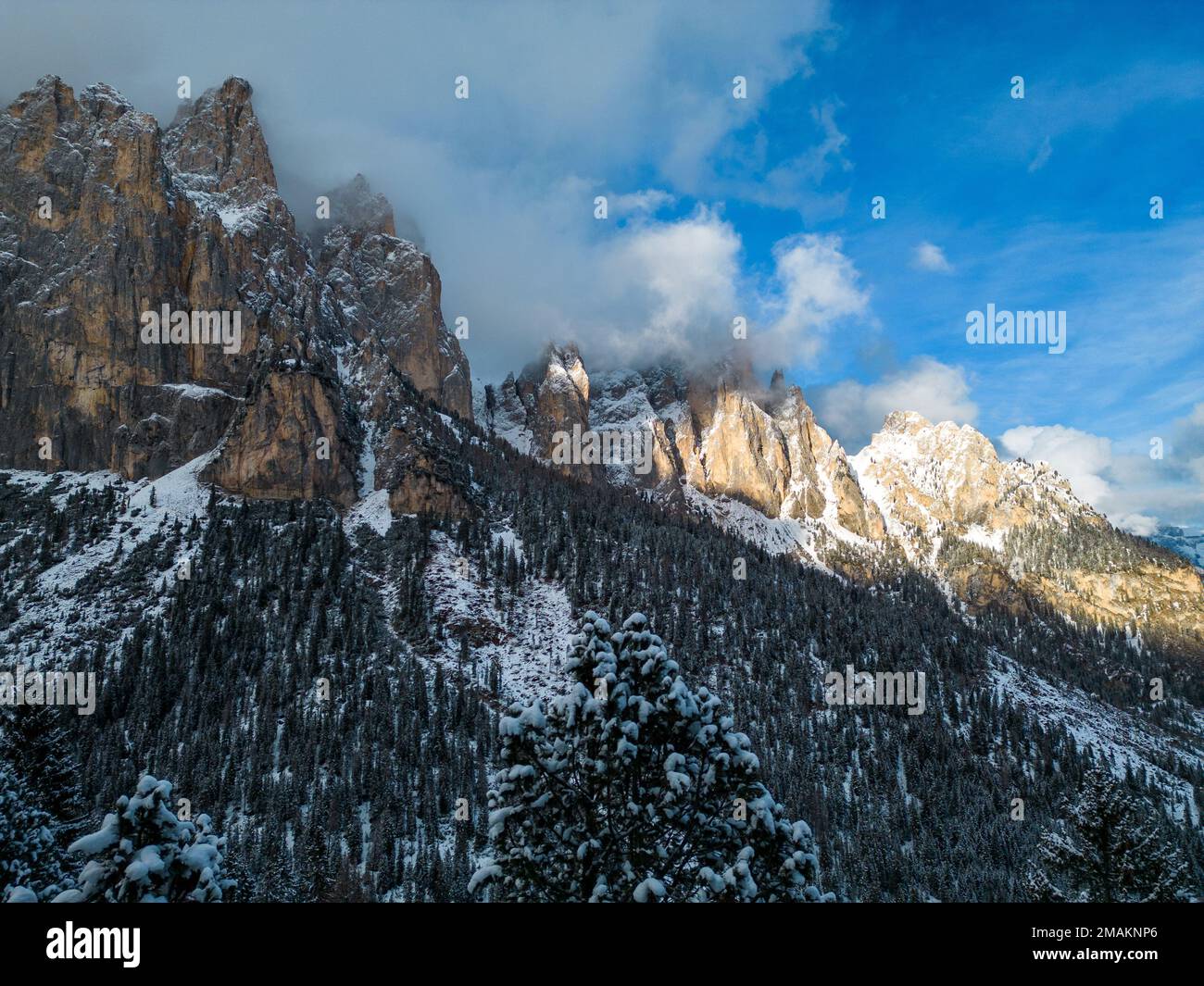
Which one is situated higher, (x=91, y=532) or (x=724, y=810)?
(x=91, y=532)

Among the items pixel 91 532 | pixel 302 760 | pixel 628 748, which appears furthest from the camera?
pixel 91 532

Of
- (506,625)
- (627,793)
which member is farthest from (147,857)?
(506,625)

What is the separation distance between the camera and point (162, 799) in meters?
12.4

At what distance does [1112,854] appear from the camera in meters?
32.6

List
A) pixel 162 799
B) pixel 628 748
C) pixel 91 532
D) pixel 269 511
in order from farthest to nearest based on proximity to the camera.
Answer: pixel 269 511 → pixel 91 532 → pixel 628 748 → pixel 162 799

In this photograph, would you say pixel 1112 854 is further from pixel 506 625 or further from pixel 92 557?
Result: pixel 92 557

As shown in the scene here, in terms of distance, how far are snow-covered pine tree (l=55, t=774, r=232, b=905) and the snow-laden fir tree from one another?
4.73 metres

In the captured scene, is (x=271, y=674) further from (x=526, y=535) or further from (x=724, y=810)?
(x=724, y=810)

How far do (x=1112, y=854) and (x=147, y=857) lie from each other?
38.2m

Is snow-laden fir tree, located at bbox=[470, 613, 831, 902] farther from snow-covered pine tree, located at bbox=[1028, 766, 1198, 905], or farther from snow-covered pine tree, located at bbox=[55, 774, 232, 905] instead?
snow-covered pine tree, located at bbox=[1028, 766, 1198, 905]

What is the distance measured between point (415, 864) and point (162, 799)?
9074 centimetres

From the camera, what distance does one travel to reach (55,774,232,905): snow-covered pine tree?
11.5 m
